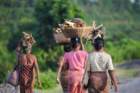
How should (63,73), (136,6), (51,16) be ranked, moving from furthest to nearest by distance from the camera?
(136,6), (51,16), (63,73)

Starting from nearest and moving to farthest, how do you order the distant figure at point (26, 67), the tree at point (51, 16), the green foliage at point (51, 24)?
1. the distant figure at point (26, 67)
2. the green foliage at point (51, 24)
3. the tree at point (51, 16)

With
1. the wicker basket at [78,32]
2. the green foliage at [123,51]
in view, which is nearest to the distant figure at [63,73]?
the wicker basket at [78,32]

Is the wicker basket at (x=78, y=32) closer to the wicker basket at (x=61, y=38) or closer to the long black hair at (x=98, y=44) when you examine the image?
the wicker basket at (x=61, y=38)

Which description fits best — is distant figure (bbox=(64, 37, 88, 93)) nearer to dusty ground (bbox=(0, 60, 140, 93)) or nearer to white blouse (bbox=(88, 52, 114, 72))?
white blouse (bbox=(88, 52, 114, 72))

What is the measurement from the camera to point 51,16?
41.3 metres

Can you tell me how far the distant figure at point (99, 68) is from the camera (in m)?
12.3

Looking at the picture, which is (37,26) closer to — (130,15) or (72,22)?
(72,22)

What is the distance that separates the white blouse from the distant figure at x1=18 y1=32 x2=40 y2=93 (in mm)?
2161

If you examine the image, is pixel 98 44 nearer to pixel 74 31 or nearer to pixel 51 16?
pixel 74 31

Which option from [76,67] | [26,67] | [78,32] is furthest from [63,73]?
[78,32]

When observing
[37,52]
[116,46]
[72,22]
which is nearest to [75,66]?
[72,22]

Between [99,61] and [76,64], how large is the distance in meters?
0.79

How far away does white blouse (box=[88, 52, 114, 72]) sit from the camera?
1227 cm

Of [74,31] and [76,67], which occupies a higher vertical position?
[74,31]
